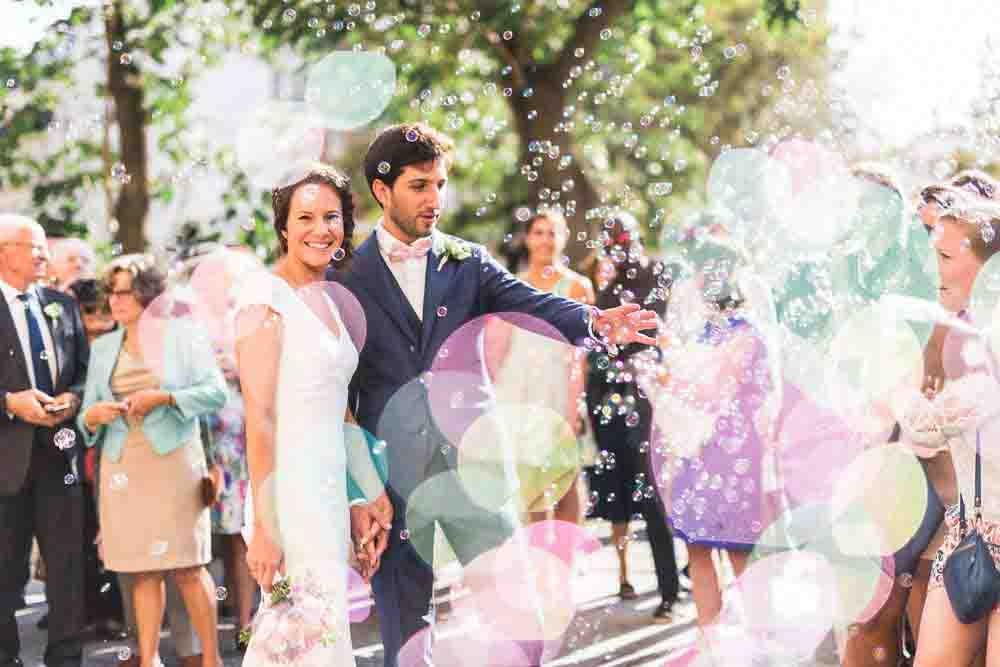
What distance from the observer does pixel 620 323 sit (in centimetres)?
398

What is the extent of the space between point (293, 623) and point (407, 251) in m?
1.23

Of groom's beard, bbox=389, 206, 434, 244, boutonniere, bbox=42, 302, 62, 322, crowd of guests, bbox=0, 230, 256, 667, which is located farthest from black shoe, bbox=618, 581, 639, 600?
groom's beard, bbox=389, 206, 434, 244

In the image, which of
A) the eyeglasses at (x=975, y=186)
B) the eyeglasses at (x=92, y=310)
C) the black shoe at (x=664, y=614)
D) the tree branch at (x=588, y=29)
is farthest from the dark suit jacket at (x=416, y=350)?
the tree branch at (x=588, y=29)

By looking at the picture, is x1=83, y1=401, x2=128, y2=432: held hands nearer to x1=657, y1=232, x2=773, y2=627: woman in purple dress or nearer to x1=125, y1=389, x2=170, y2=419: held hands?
x1=125, y1=389, x2=170, y2=419: held hands

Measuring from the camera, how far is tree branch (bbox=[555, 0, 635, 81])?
35.6 feet

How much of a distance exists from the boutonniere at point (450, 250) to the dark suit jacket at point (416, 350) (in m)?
0.01

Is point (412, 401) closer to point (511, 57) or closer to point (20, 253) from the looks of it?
point (20, 253)

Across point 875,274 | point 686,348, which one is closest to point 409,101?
point 686,348

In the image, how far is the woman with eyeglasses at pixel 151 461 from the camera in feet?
18.3

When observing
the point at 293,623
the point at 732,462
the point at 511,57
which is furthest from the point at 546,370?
the point at 511,57

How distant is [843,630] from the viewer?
4.98 meters

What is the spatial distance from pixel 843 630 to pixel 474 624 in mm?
2323

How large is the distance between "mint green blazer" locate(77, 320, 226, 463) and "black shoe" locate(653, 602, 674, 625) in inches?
108

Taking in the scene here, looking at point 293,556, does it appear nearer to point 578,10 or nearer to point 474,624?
point 474,624
